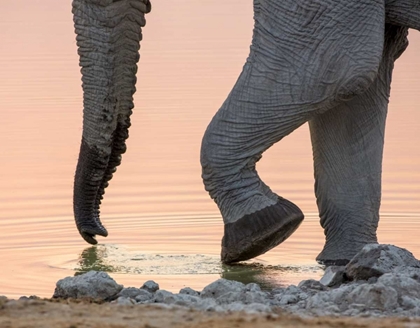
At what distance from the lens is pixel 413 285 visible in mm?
6344

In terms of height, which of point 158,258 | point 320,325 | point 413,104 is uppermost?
point 413,104

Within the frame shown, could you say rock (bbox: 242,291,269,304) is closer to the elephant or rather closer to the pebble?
the pebble

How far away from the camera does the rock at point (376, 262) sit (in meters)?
6.86

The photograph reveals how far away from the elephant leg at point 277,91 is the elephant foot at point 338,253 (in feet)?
2.16

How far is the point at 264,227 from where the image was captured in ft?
25.2

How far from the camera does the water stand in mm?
8227

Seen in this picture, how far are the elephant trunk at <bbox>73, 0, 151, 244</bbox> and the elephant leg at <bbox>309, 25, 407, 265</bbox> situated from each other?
1159 millimetres

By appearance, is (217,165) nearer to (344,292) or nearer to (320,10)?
(320,10)

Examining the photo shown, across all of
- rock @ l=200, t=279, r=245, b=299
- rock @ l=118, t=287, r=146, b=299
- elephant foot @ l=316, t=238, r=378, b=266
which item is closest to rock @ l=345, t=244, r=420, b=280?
rock @ l=200, t=279, r=245, b=299

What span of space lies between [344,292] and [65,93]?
9026mm

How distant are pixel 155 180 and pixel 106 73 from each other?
2.95m

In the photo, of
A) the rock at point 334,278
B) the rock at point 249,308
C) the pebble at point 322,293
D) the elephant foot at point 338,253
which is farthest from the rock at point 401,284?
the elephant foot at point 338,253

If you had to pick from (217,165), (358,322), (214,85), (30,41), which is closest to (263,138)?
(217,165)

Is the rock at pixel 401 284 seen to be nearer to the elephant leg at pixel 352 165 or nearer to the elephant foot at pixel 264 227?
the elephant foot at pixel 264 227
